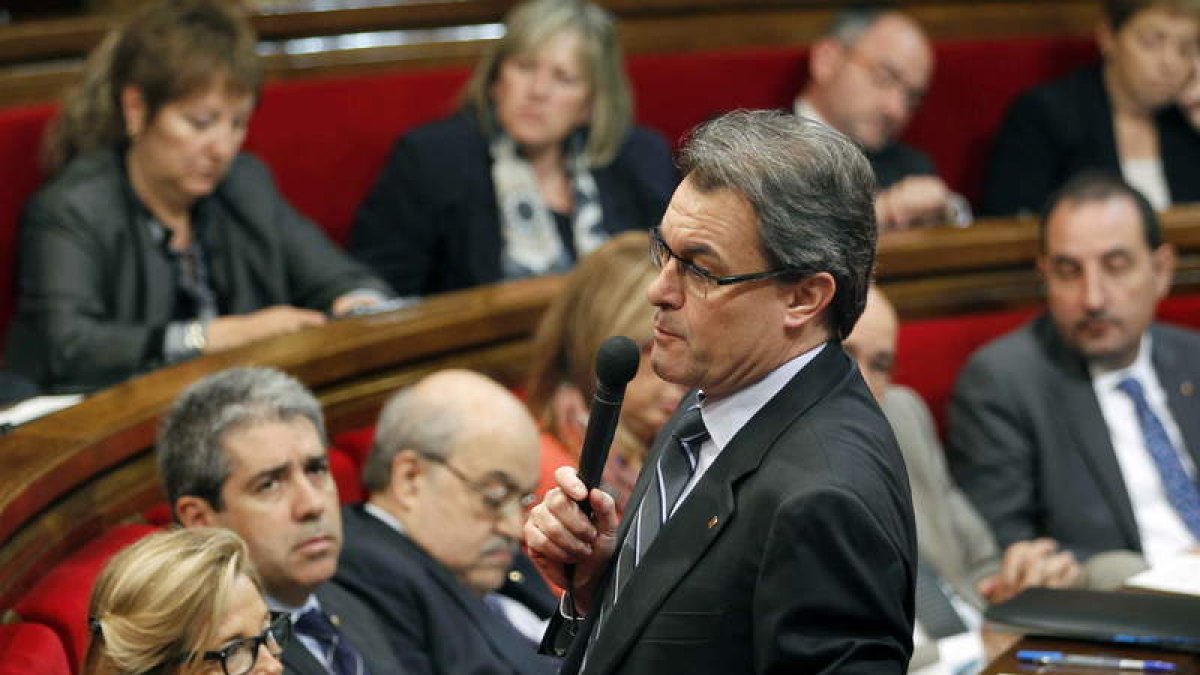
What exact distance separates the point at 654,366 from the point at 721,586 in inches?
6.1

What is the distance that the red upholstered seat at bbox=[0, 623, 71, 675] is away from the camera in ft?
4.98

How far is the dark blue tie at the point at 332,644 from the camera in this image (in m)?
1.78

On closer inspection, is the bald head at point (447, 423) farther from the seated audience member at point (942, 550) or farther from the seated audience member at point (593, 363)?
Answer: the seated audience member at point (942, 550)

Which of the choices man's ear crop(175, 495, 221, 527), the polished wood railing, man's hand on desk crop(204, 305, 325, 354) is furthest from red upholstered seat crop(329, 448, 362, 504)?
the polished wood railing

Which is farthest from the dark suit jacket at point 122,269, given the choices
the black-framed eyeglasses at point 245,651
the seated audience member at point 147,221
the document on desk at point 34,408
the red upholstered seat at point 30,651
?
the black-framed eyeglasses at point 245,651

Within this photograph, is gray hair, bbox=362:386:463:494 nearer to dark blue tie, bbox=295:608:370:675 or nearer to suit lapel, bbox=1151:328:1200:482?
dark blue tie, bbox=295:608:370:675

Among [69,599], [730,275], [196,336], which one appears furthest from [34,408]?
[730,275]

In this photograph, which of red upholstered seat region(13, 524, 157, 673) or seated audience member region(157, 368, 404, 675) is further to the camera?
seated audience member region(157, 368, 404, 675)

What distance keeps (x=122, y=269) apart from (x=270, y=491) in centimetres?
69

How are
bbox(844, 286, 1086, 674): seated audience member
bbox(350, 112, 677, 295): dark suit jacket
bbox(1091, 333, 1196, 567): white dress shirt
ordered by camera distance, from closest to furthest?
1. bbox(844, 286, 1086, 674): seated audience member
2. bbox(1091, 333, 1196, 567): white dress shirt
3. bbox(350, 112, 677, 295): dark suit jacket

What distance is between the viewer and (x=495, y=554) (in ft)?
6.47

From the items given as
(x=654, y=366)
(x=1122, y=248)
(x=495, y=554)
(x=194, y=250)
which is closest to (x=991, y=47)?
(x=1122, y=248)

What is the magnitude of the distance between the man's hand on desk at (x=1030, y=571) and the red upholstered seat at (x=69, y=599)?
114 cm

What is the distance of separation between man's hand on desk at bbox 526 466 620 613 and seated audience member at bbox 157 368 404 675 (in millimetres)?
462
